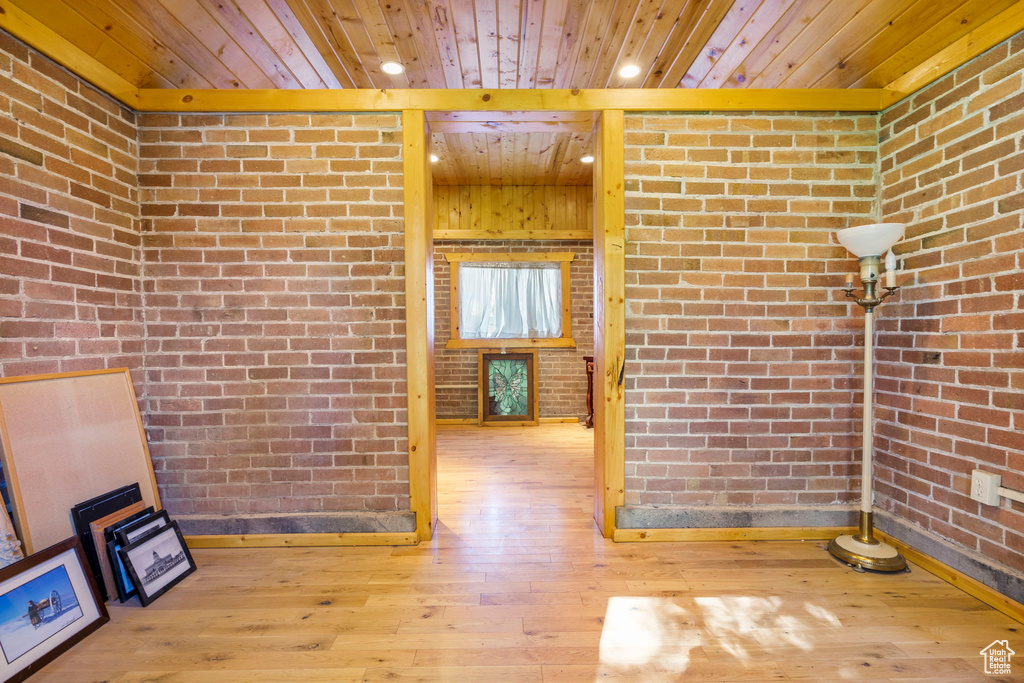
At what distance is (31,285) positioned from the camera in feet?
6.20

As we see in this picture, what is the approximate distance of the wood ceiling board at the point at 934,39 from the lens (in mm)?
1865

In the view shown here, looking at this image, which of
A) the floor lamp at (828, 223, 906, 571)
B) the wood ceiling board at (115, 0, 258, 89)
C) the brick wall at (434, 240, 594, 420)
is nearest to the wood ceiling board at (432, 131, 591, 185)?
the brick wall at (434, 240, 594, 420)

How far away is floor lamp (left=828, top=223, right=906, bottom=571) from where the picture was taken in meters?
2.08

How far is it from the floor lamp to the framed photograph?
311 centimetres

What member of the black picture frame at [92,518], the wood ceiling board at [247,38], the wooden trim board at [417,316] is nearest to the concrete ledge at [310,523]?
the wooden trim board at [417,316]

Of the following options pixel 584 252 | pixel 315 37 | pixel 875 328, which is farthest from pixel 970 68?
pixel 584 252

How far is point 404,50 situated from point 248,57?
2.56ft

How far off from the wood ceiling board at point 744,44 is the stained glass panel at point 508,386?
3.68 m

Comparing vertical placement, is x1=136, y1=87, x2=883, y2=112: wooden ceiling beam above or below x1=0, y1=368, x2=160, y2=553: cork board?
above

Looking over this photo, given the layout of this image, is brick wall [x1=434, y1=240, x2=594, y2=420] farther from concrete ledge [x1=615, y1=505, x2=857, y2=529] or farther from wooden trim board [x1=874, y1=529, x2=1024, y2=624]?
wooden trim board [x1=874, y1=529, x2=1024, y2=624]

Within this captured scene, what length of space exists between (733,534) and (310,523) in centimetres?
226

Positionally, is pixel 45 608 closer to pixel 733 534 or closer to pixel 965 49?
pixel 733 534

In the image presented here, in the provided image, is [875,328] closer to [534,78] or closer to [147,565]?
[534,78]

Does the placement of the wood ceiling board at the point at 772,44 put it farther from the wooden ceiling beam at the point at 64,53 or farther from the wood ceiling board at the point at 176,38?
the wooden ceiling beam at the point at 64,53
